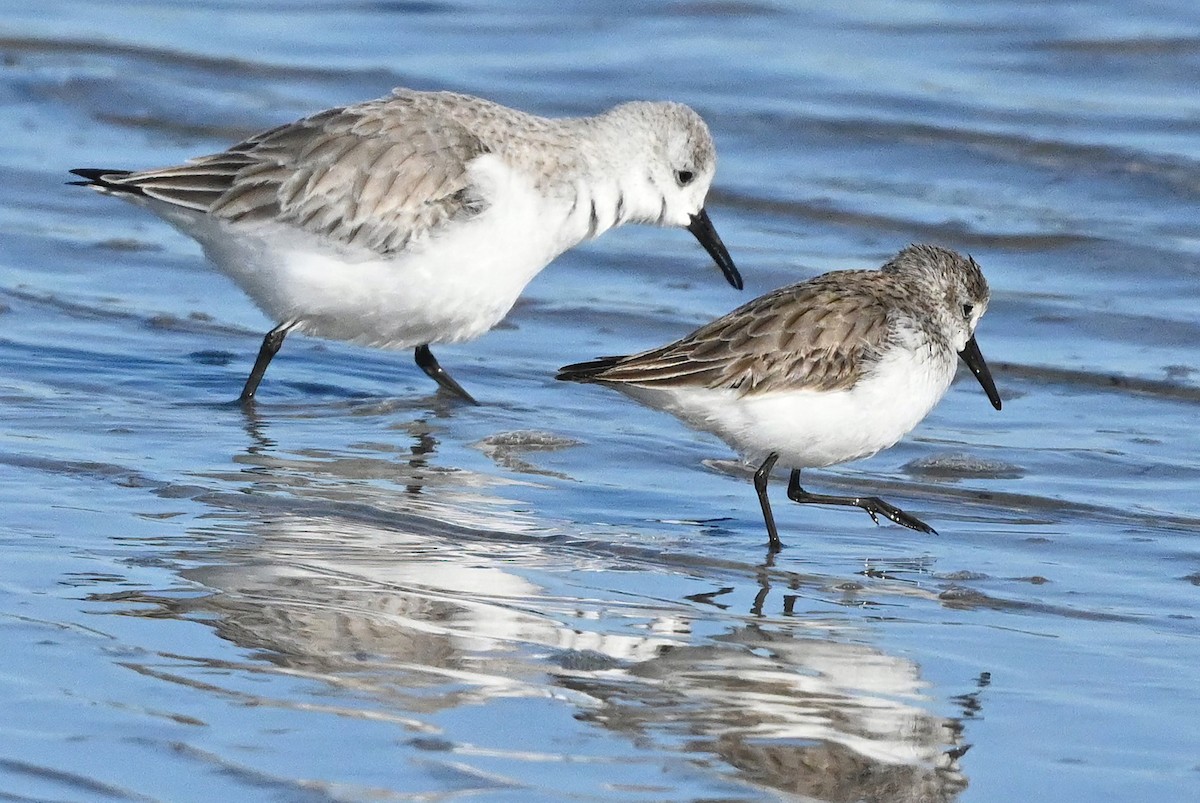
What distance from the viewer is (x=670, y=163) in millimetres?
8211

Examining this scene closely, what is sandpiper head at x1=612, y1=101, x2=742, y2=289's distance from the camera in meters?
8.16

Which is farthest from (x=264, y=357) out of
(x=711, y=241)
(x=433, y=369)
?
(x=711, y=241)

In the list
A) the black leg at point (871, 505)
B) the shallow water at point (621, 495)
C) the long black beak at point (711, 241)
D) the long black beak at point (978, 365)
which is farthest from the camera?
the long black beak at point (711, 241)

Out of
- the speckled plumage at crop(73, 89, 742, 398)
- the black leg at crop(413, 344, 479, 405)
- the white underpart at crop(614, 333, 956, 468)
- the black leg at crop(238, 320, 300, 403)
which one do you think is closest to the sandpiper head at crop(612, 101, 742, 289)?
the speckled plumage at crop(73, 89, 742, 398)

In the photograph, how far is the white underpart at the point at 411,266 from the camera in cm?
740

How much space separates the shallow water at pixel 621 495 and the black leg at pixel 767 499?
93 millimetres

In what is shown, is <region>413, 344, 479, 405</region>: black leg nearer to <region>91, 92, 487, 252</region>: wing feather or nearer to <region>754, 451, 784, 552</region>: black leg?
<region>91, 92, 487, 252</region>: wing feather

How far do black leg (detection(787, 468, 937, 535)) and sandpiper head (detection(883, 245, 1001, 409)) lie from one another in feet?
2.30

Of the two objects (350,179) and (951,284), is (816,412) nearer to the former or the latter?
(951,284)

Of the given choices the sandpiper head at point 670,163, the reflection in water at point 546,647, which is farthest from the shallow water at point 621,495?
the sandpiper head at point 670,163

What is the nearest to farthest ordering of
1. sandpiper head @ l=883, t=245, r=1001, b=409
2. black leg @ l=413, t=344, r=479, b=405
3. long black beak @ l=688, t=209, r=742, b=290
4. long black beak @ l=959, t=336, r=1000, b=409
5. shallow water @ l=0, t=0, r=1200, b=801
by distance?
shallow water @ l=0, t=0, r=1200, b=801 < sandpiper head @ l=883, t=245, r=1001, b=409 < long black beak @ l=959, t=336, r=1000, b=409 < black leg @ l=413, t=344, r=479, b=405 < long black beak @ l=688, t=209, r=742, b=290

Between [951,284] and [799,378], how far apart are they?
96cm

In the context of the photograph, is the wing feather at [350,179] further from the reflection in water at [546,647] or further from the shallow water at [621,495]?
the reflection in water at [546,647]

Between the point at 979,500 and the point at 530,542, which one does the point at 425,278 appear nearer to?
the point at 530,542
